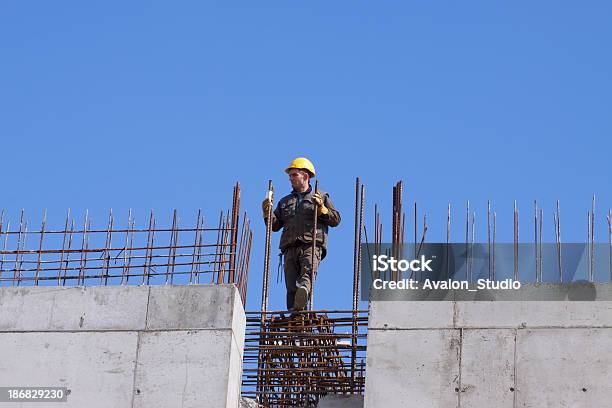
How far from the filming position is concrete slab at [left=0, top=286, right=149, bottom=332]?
46.4 feet

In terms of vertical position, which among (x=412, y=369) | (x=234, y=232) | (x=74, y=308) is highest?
(x=234, y=232)

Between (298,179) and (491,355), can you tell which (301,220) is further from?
(491,355)

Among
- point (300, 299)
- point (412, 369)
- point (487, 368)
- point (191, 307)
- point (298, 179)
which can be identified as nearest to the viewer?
point (487, 368)

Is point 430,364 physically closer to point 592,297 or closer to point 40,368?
point 592,297

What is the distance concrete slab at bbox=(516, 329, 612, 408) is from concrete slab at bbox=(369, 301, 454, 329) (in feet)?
2.47

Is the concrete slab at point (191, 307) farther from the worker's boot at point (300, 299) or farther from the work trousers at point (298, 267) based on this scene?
the work trousers at point (298, 267)

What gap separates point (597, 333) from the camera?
44.4 ft

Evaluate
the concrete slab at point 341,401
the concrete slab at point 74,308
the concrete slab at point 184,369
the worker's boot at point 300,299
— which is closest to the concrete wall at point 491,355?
the concrete slab at point 341,401

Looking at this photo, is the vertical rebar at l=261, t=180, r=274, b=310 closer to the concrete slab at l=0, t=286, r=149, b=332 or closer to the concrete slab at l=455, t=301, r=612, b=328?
the concrete slab at l=0, t=286, r=149, b=332

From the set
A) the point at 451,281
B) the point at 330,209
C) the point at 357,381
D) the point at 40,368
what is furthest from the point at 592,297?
the point at 40,368

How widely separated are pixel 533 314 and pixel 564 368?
639 mm

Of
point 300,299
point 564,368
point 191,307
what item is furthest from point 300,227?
point 564,368

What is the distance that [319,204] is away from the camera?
16.5 metres

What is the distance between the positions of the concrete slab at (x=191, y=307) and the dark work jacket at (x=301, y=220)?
2.65m
